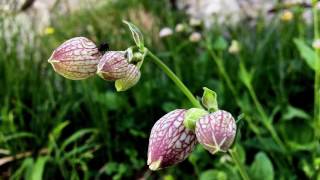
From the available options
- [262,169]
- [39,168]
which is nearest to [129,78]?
[262,169]

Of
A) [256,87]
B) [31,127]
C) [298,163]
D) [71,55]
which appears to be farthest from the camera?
[256,87]

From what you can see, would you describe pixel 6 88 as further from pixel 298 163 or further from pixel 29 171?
pixel 298 163

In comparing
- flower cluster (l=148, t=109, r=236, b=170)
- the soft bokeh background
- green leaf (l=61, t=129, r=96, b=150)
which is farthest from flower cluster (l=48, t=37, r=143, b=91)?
green leaf (l=61, t=129, r=96, b=150)

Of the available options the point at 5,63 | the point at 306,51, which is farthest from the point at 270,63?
the point at 5,63

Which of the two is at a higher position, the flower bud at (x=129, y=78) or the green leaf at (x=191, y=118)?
the flower bud at (x=129, y=78)

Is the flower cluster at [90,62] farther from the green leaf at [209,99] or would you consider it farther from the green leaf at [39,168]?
the green leaf at [39,168]

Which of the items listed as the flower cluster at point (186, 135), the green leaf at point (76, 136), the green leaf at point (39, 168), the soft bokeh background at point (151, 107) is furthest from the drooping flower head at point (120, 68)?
the green leaf at point (76, 136)
